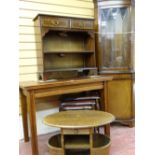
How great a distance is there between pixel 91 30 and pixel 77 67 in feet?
2.12

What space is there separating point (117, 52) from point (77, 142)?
5.50 ft

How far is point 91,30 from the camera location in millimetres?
3338

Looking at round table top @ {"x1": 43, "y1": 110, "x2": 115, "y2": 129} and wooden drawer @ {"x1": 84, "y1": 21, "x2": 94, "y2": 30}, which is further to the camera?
wooden drawer @ {"x1": 84, "y1": 21, "x2": 94, "y2": 30}

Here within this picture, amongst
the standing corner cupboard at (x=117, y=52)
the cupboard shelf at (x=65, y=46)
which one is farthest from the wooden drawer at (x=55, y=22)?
the standing corner cupboard at (x=117, y=52)

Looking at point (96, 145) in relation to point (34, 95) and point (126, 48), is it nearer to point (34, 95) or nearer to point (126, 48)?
Answer: point (34, 95)

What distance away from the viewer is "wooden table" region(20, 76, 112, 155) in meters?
2.44

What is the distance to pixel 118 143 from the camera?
2.88 m

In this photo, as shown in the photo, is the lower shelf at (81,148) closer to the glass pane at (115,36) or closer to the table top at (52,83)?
the table top at (52,83)

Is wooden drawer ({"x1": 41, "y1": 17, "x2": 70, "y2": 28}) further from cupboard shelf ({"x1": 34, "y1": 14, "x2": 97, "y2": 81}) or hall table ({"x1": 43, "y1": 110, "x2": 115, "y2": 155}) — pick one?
hall table ({"x1": 43, "y1": 110, "x2": 115, "y2": 155})

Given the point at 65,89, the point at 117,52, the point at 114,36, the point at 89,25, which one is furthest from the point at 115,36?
the point at 65,89

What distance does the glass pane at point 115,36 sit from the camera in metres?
3.38

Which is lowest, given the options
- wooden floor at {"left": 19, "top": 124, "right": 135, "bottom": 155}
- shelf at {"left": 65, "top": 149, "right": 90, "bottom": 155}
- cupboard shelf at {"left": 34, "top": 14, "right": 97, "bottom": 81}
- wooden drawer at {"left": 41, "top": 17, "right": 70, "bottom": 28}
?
wooden floor at {"left": 19, "top": 124, "right": 135, "bottom": 155}

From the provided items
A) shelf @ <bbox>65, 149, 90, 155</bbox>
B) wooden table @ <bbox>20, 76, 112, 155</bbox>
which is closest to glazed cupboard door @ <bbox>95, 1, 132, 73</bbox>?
wooden table @ <bbox>20, 76, 112, 155</bbox>

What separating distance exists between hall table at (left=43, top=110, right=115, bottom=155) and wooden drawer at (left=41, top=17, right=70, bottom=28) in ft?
4.08
